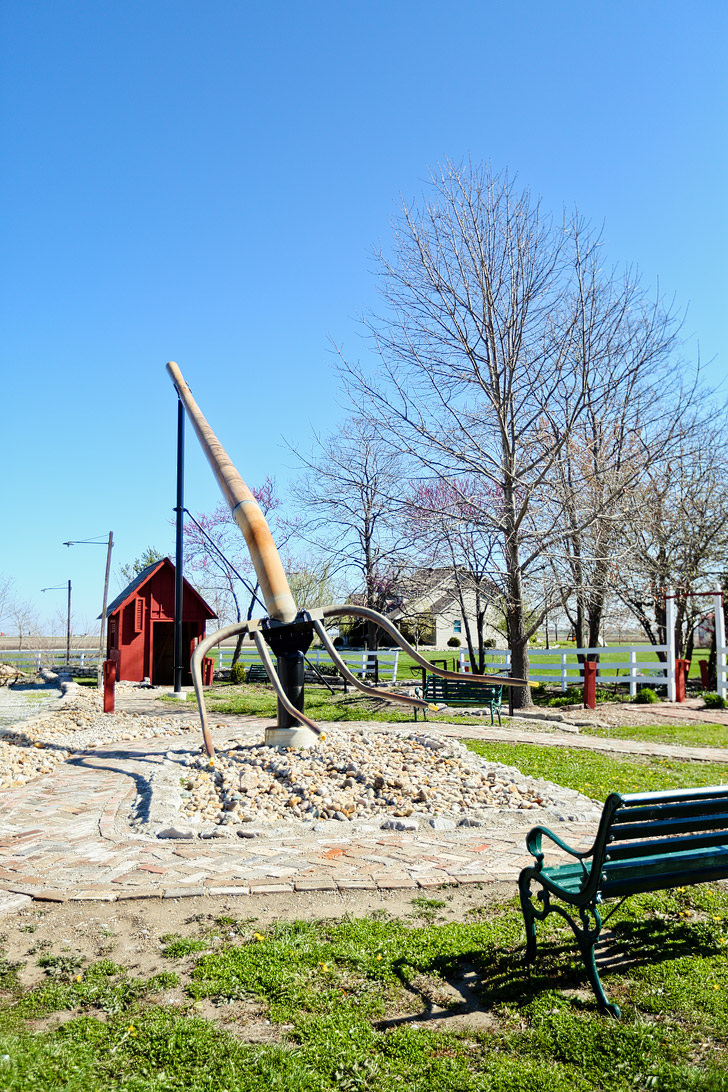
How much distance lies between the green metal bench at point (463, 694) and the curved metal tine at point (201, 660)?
4666mm

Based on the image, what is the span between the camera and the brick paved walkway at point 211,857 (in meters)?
4.48

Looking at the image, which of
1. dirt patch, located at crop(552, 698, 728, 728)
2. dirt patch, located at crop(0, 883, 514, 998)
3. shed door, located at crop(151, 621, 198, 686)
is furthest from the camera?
shed door, located at crop(151, 621, 198, 686)

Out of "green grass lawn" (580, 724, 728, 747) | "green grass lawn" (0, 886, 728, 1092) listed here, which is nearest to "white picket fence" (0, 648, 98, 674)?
"green grass lawn" (580, 724, 728, 747)

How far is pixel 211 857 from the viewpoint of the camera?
507 centimetres

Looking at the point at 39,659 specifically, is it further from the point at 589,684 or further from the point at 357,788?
the point at 357,788

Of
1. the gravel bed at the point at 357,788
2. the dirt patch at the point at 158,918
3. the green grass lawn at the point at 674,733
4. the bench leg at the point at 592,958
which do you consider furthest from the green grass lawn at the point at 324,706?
the bench leg at the point at 592,958

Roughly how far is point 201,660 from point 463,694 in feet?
21.6

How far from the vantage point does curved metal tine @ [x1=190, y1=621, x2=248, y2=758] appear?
704 cm

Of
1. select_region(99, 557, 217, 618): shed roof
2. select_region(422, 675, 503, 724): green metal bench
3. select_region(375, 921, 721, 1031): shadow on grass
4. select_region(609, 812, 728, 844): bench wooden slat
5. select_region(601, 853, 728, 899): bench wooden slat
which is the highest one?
select_region(99, 557, 217, 618): shed roof

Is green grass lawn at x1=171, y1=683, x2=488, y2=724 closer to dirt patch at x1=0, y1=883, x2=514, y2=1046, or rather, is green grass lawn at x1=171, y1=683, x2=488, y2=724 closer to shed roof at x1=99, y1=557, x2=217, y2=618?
shed roof at x1=99, y1=557, x2=217, y2=618

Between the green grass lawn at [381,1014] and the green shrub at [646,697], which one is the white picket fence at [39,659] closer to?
the green shrub at [646,697]

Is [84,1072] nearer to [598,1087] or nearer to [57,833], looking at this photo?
[598,1087]

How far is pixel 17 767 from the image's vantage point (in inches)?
322

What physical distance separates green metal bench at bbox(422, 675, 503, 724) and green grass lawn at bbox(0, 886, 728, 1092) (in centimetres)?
822
